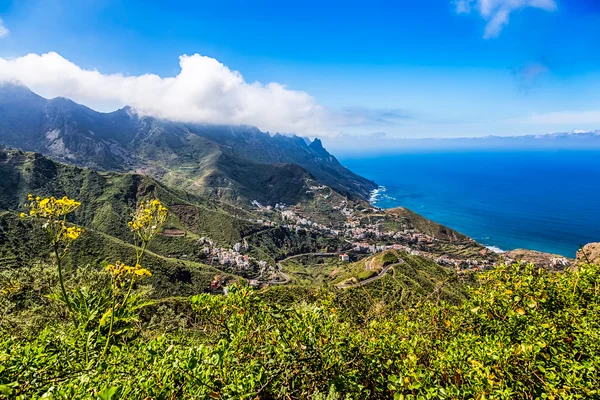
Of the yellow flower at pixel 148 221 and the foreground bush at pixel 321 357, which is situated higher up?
the yellow flower at pixel 148 221

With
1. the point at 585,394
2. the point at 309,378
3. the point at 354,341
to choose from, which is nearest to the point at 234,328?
the point at 309,378

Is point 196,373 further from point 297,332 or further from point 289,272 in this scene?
point 289,272

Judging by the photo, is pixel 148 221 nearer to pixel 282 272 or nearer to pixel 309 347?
pixel 309 347

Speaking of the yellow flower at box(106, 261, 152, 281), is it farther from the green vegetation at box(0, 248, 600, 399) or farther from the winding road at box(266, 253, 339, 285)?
the winding road at box(266, 253, 339, 285)

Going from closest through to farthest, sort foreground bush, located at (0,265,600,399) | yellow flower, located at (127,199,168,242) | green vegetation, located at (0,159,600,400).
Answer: foreground bush, located at (0,265,600,399) < green vegetation, located at (0,159,600,400) < yellow flower, located at (127,199,168,242)

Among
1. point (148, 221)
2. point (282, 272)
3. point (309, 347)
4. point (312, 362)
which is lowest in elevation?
point (282, 272)

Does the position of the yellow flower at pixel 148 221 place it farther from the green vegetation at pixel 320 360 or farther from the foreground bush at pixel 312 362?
the foreground bush at pixel 312 362

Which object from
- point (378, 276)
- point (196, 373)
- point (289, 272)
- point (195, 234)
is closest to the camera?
point (196, 373)

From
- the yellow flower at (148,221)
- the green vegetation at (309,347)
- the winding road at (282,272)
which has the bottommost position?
the winding road at (282,272)

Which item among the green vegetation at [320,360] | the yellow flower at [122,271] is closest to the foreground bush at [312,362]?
the green vegetation at [320,360]

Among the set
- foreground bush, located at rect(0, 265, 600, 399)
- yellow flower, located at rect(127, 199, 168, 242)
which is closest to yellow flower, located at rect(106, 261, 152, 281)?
yellow flower, located at rect(127, 199, 168, 242)

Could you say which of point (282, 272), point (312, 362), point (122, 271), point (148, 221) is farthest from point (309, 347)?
point (282, 272)
